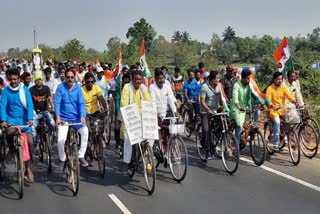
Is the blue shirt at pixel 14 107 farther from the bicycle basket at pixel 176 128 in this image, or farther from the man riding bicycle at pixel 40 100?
the bicycle basket at pixel 176 128

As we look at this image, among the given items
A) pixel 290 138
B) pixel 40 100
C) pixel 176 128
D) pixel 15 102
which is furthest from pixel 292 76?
pixel 15 102

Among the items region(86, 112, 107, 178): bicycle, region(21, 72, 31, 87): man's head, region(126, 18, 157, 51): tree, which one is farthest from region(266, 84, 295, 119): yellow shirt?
region(126, 18, 157, 51): tree

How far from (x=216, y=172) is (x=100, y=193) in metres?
2.37

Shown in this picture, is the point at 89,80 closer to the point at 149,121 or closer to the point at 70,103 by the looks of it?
the point at 70,103

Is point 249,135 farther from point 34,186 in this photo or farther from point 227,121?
point 34,186

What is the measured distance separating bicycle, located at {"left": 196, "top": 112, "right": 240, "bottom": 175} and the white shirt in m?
0.91

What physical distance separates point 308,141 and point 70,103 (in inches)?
196

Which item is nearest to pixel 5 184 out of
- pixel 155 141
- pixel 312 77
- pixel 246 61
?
pixel 155 141

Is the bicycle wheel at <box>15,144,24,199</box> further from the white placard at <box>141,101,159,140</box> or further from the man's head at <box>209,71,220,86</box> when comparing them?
the man's head at <box>209,71,220,86</box>

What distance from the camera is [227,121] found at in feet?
28.8

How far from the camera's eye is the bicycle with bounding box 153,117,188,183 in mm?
7301

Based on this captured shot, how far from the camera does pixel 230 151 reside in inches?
315

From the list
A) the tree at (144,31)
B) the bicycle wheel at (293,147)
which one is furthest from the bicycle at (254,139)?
the tree at (144,31)

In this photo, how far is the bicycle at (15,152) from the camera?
21.7 feet
